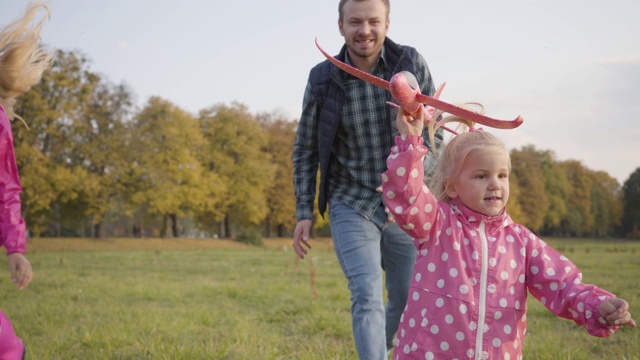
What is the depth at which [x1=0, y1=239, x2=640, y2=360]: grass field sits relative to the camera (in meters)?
4.69

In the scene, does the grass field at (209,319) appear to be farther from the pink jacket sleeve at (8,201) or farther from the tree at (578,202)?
the tree at (578,202)

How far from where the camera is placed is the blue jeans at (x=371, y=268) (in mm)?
3113

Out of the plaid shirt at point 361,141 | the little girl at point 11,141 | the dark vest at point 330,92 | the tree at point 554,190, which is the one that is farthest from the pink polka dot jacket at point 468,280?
the tree at point 554,190

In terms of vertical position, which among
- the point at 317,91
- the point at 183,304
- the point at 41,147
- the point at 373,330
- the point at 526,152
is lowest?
the point at 183,304

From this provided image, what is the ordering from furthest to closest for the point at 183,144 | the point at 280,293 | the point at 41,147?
the point at 183,144
the point at 41,147
the point at 280,293

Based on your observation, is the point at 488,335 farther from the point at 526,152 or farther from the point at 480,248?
the point at 526,152

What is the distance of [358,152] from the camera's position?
3.54m

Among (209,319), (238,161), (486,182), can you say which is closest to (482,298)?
(486,182)

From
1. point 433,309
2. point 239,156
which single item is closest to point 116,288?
point 433,309

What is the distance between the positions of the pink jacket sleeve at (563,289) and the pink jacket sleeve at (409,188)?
46cm

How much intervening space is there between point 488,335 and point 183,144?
34.1m

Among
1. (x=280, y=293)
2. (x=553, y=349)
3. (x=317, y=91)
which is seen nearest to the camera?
(x=317, y=91)

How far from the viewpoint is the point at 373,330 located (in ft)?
10.2

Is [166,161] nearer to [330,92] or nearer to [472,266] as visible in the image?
[330,92]
